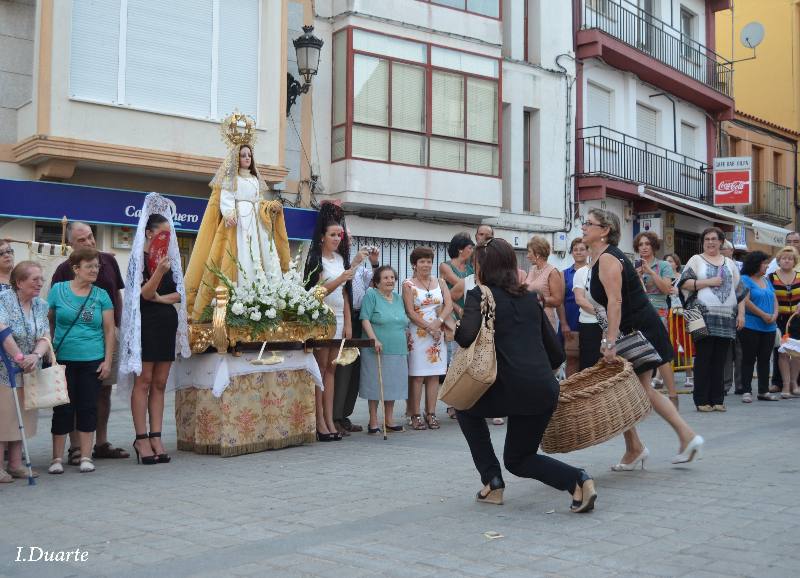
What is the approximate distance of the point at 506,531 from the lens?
4.77 meters

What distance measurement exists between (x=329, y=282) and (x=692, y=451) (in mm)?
3778

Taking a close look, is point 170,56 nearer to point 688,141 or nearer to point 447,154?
point 447,154

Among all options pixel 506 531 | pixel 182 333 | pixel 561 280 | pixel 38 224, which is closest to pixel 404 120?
pixel 38 224

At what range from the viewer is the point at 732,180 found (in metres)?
26.2

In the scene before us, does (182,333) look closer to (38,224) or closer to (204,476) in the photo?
(204,476)

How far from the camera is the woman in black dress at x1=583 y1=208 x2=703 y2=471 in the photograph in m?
6.20

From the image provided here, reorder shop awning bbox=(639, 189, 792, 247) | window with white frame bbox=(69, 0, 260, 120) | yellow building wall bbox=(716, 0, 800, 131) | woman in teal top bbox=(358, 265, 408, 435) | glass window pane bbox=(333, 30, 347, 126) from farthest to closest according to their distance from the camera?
1. yellow building wall bbox=(716, 0, 800, 131)
2. shop awning bbox=(639, 189, 792, 247)
3. glass window pane bbox=(333, 30, 347, 126)
4. window with white frame bbox=(69, 0, 260, 120)
5. woman in teal top bbox=(358, 265, 408, 435)

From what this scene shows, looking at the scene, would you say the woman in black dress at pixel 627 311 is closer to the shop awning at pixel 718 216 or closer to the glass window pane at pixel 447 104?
the glass window pane at pixel 447 104

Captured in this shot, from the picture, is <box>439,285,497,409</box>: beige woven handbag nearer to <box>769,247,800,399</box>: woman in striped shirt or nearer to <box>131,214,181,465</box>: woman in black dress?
<box>131,214,181,465</box>: woman in black dress

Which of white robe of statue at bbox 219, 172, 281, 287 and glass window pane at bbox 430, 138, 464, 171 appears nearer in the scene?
white robe of statue at bbox 219, 172, 281, 287

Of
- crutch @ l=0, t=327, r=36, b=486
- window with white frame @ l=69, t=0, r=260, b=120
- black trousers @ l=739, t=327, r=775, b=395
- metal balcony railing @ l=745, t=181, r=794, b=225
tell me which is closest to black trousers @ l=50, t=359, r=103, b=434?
crutch @ l=0, t=327, r=36, b=486

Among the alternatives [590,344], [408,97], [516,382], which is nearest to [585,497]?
[516,382]

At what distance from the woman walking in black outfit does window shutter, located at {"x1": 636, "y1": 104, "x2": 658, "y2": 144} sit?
20.9 metres

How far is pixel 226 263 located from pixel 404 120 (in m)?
10.8
